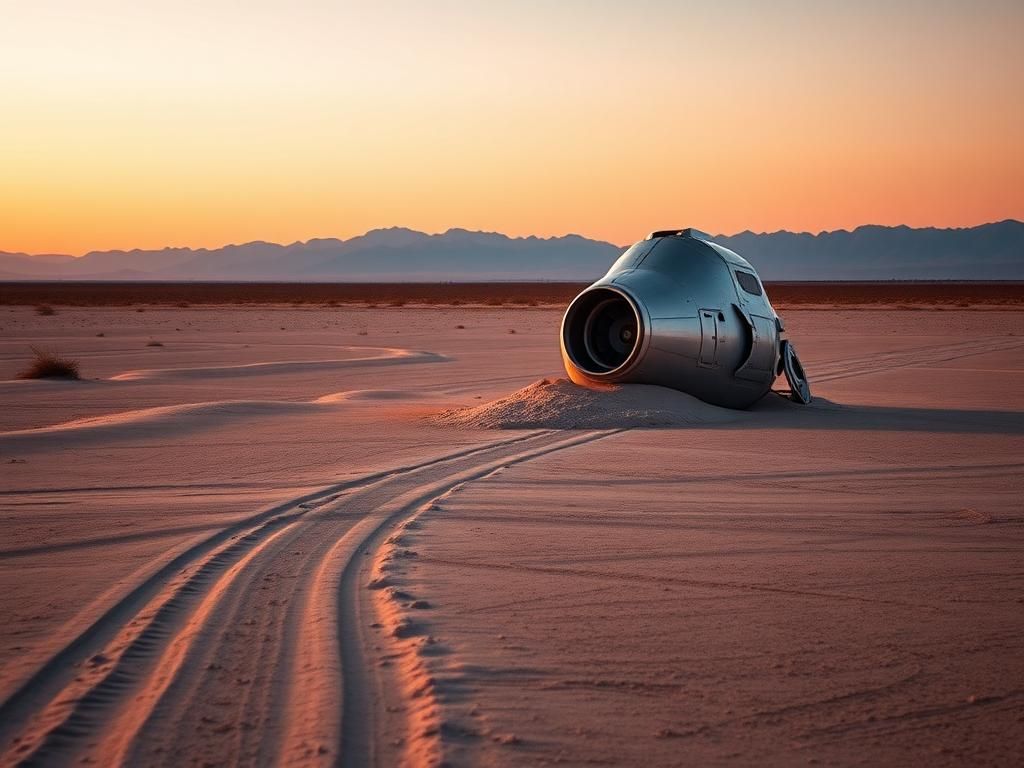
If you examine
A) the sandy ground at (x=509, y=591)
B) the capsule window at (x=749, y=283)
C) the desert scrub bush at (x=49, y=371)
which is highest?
the capsule window at (x=749, y=283)

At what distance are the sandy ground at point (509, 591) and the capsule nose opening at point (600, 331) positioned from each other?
51.9 inches

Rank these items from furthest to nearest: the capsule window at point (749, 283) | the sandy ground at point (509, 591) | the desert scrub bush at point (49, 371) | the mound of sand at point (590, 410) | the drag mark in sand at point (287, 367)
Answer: the drag mark in sand at point (287, 367) < the desert scrub bush at point (49, 371) < the capsule window at point (749, 283) < the mound of sand at point (590, 410) < the sandy ground at point (509, 591)

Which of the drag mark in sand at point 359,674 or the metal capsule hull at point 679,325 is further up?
the metal capsule hull at point 679,325

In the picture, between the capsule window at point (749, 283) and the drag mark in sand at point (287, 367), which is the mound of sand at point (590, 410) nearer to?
the capsule window at point (749, 283)

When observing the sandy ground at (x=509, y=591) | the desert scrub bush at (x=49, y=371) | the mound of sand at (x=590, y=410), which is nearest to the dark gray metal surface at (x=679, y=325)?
the mound of sand at (x=590, y=410)

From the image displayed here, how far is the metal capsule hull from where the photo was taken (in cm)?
1416

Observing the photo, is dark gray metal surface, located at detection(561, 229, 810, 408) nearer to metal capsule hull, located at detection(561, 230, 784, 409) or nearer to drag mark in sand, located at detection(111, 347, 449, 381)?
metal capsule hull, located at detection(561, 230, 784, 409)

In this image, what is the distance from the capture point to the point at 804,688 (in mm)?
Answer: 5082

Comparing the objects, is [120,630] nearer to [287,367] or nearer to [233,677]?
[233,677]

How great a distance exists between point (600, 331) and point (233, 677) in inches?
430

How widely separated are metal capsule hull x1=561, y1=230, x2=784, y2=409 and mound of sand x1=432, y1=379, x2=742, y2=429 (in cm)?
29

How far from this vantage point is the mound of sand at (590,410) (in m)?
13.9

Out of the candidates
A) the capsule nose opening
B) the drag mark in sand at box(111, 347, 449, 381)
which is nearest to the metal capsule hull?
the capsule nose opening

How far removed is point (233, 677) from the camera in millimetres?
5109
